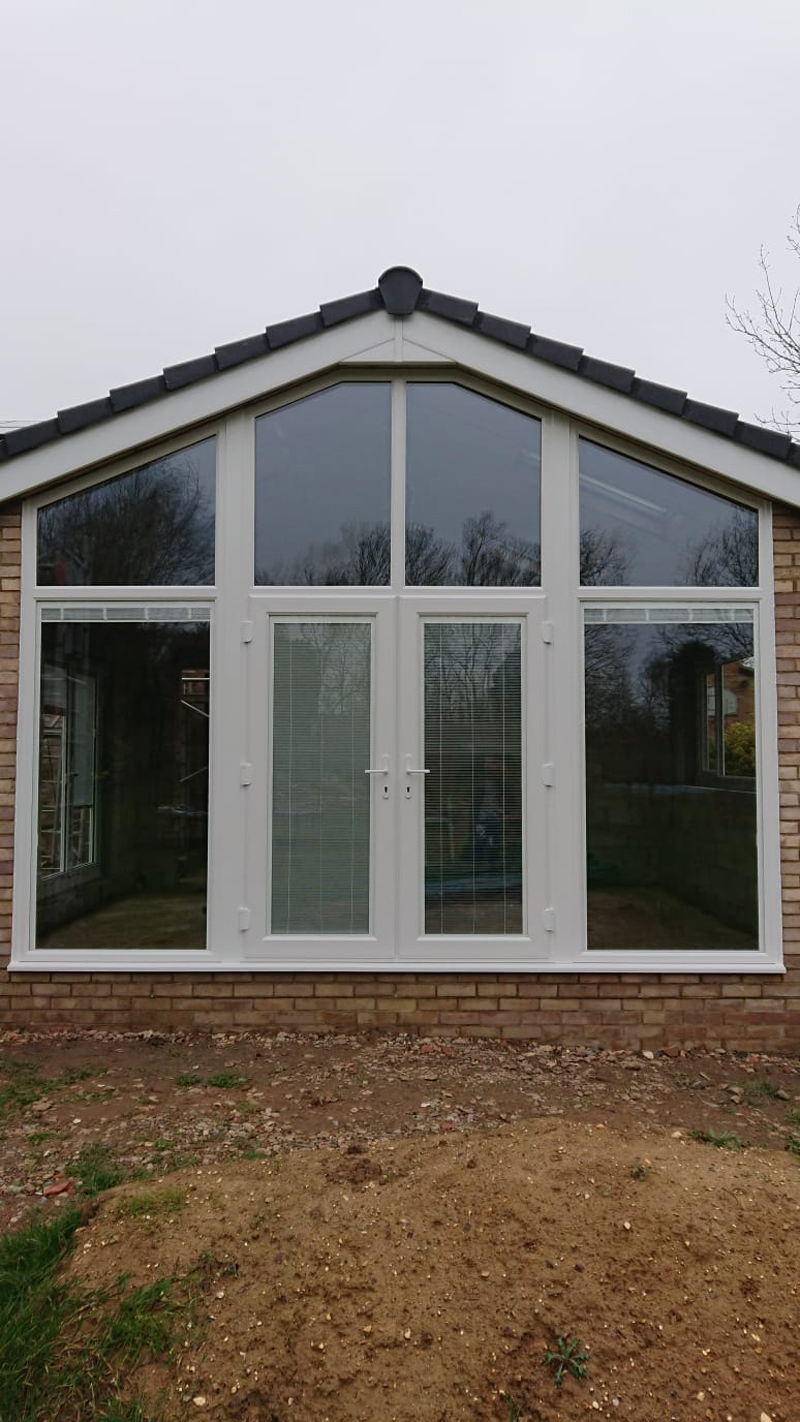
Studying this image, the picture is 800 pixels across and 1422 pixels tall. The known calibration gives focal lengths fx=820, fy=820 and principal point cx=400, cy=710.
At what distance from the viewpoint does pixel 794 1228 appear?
2.75 meters

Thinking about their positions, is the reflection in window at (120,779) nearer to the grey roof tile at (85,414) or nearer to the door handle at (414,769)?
the grey roof tile at (85,414)

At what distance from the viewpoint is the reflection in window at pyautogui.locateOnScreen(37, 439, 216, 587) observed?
194 inches

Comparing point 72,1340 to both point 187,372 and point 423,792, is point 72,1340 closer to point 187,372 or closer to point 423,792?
point 423,792

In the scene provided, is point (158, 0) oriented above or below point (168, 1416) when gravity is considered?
above

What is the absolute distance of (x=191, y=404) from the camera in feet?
15.6

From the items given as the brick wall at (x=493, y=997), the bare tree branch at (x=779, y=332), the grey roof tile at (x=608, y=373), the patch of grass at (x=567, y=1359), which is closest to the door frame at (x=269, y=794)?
the brick wall at (x=493, y=997)

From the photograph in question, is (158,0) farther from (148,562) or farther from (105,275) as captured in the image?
(105,275)

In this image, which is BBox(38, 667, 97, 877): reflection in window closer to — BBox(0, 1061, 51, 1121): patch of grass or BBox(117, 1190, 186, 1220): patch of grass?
BBox(0, 1061, 51, 1121): patch of grass

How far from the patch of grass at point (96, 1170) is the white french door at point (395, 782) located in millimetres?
1417

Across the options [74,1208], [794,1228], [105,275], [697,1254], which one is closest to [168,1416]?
[74,1208]

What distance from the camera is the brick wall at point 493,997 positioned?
4676 mm

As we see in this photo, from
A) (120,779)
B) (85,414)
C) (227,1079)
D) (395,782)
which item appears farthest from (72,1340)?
(85,414)

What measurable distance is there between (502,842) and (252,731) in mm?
1595

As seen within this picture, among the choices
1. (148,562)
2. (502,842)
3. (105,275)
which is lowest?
(502,842)
